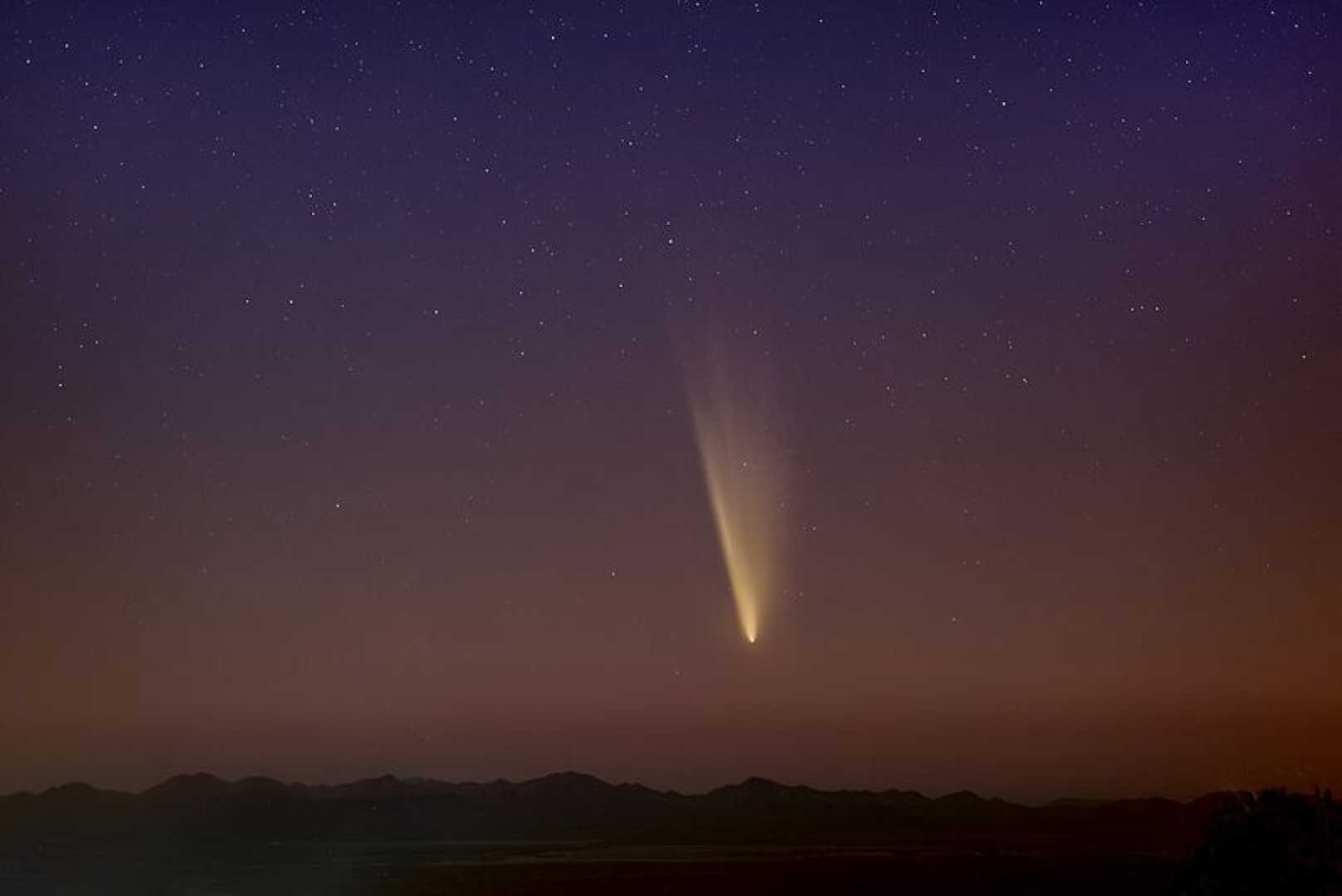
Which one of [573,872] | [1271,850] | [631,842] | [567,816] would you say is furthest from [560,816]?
[1271,850]

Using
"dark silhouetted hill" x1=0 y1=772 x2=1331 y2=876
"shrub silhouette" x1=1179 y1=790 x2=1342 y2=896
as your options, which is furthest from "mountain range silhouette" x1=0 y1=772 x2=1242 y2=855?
"shrub silhouette" x1=1179 y1=790 x2=1342 y2=896

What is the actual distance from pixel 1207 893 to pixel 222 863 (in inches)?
3479

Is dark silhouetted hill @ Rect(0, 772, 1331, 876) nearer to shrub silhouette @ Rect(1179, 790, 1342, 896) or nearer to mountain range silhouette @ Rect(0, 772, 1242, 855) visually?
mountain range silhouette @ Rect(0, 772, 1242, 855)

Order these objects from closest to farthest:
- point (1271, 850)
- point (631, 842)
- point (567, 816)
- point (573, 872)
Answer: point (1271, 850)
point (573, 872)
point (631, 842)
point (567, 816)

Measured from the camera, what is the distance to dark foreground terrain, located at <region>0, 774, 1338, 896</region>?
3034cm

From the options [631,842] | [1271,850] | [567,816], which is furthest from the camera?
[567,816]

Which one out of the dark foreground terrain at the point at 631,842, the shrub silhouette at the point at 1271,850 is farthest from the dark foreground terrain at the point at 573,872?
the shrub silhouette at the point at 1271,850

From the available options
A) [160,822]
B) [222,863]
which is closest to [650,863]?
[222,863]

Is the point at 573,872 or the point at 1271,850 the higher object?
the point at 573,872

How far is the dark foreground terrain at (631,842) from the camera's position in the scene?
1195 inches

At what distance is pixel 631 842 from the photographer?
440 ft

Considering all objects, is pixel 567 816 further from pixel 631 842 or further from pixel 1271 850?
pixel 1271 850

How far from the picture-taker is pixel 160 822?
503 feet

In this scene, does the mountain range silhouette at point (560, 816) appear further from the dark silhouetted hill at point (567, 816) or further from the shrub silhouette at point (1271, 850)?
the shrub silhouette at point (1271, 850)
